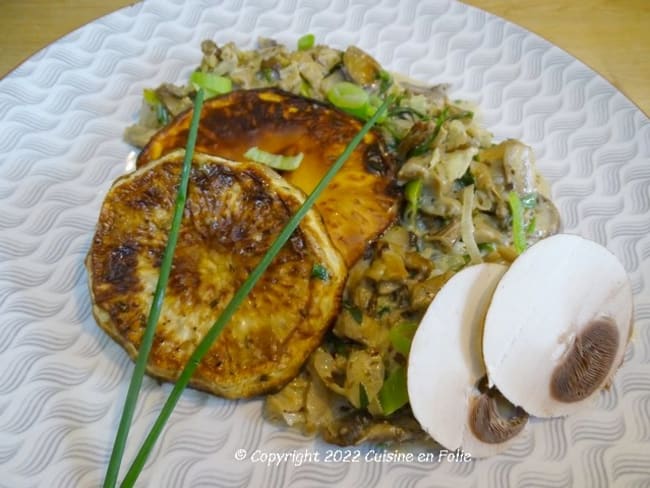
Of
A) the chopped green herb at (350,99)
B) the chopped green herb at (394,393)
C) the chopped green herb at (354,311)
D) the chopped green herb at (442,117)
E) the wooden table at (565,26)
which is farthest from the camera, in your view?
the wooden table at (565,26)

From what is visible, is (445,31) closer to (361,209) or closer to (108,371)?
(361,209)

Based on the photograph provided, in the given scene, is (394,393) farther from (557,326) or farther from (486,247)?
(486,247)

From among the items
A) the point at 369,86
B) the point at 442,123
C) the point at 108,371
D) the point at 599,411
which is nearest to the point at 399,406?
the point at 599,411

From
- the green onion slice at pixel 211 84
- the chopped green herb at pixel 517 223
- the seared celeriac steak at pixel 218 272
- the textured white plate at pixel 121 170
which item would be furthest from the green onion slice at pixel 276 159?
the chopped green herb at pixel 517 223

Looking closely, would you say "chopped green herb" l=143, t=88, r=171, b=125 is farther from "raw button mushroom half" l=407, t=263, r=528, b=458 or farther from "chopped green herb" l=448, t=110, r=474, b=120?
"raw button mushroom half" l=407, t=263, r=528, b=458

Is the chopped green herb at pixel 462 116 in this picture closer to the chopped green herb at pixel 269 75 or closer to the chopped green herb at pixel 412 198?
the chopped green herb at pixel 412 198
